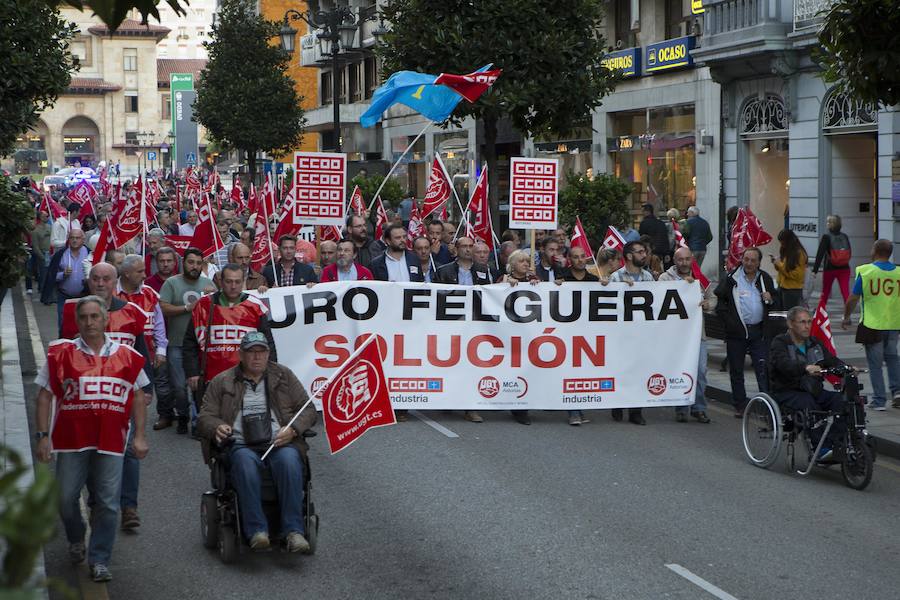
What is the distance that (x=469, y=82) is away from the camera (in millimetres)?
18781

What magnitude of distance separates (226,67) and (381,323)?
41150 mm

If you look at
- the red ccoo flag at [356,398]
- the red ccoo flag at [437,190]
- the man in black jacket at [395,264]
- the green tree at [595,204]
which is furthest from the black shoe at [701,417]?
the green tree at [595,204]

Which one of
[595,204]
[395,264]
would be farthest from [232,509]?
[595,204]

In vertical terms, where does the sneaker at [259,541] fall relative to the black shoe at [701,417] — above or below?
above

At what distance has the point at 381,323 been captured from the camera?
1248cm

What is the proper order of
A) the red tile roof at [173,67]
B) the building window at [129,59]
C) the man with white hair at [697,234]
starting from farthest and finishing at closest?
the red tile roof at [173,67] → the building window at [129,59] → the man with white hair at [697,234]

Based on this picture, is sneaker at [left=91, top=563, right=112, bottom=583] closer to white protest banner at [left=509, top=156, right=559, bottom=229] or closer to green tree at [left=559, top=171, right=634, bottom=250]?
white protest banner at [left=509, top=156, right=559, bottom=229]

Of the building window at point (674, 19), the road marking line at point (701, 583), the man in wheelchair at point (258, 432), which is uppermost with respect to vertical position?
the building window at point (674, 19)

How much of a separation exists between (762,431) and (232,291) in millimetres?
4387

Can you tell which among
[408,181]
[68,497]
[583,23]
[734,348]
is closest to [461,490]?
[68,497]

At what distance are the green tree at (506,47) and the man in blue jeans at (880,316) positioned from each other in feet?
35.9

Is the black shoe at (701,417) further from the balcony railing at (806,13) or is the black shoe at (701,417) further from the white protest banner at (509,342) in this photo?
the balcony railing at (806,13)

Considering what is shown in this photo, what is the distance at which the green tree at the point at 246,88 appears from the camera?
5088 centimetres

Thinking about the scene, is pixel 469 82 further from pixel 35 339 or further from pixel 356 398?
pixel 356 398
